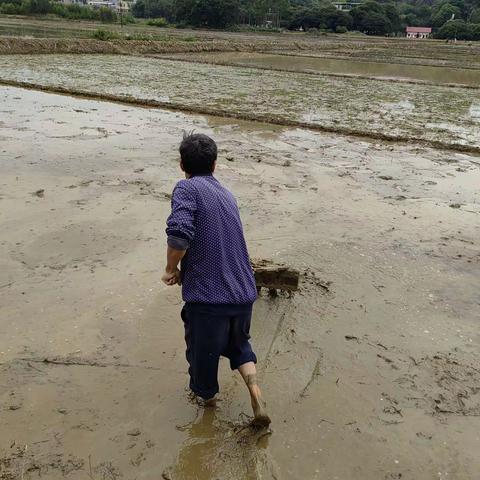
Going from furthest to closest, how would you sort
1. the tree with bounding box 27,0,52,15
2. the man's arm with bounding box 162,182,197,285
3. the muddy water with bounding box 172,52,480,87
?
the tree with bounding box 27,0,52,15
the muddy water with bounding box 172,52,480,87
the man's arm with bounding box 162,182,197,285

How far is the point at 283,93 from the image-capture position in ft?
50.4

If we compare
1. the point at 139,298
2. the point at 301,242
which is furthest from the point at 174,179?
the point at 139,298

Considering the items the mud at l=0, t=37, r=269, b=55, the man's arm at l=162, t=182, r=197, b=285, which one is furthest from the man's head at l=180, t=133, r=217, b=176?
the mud at l=0, t=37, r=269, b=55

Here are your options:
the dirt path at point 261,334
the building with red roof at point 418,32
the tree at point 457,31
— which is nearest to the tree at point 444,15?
the building with red roof at point 418,32

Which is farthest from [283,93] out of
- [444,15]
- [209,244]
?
[444,15]

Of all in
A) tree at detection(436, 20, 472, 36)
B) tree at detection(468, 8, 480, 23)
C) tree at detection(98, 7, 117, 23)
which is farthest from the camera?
tree at detection(468, 8, 480, 23)

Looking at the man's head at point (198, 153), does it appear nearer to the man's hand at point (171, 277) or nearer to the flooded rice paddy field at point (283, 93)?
the man's hand at point (171, 277)

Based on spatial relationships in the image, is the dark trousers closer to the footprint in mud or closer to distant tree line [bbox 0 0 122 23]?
the footprint in mud

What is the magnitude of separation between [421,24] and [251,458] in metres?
89.7

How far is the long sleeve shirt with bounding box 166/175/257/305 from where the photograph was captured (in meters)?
2.14

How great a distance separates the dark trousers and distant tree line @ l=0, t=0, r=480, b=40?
54716mm

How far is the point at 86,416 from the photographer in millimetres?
2562

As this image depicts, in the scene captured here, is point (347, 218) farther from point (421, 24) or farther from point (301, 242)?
point (421, 24)

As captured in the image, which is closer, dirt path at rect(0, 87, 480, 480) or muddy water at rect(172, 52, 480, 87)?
dirt path at rect(0, 87, 480, 480)
